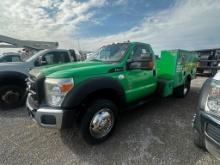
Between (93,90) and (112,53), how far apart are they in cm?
141

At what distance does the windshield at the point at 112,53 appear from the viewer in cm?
366

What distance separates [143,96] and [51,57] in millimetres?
3849

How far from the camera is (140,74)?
3795 millimetres

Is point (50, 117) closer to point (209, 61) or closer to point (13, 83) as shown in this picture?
point (13, 83)

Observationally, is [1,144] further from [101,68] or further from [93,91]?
[101,68]

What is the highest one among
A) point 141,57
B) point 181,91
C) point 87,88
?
point 141,57

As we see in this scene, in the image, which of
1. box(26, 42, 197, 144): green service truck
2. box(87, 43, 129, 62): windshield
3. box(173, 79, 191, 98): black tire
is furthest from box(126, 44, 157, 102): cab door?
box(173, 79, 191, 98): black tire

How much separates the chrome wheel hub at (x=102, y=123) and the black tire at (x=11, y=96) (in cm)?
336

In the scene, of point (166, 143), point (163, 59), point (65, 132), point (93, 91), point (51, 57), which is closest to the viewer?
point (93, 91)

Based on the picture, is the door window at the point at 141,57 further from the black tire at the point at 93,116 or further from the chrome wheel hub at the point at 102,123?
the chrome wheel hub at the point at 102,123

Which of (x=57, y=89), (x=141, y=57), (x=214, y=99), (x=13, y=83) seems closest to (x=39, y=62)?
(x=13, y=83)

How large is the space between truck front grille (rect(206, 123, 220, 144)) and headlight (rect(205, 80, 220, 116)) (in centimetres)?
15

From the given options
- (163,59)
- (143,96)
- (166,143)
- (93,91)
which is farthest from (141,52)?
(166,143)

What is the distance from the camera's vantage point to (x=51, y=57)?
616 cm
